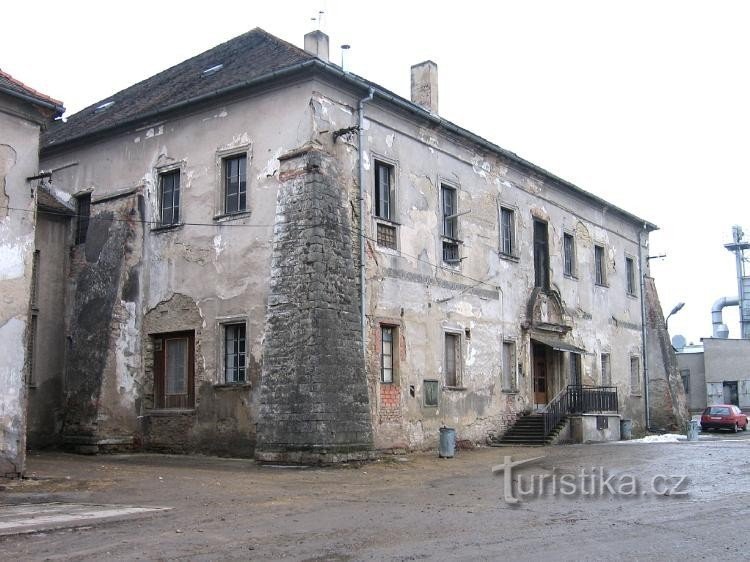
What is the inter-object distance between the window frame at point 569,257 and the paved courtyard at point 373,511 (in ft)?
38.7

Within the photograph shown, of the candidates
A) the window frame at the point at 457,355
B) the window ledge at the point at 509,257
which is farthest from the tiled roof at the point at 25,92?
the window ledge at the point at 509,257

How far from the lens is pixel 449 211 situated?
22797mm

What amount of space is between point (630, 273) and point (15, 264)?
2650cm

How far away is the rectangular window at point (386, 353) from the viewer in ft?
64.3

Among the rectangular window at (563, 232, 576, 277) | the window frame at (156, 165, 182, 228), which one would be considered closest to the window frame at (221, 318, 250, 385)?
the window frame at (156, 165, 182, 228)

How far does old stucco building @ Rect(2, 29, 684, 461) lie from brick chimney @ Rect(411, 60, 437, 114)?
65mm

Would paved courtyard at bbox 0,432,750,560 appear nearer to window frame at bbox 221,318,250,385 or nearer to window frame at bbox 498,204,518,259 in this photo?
window frame at bbox 221,318,250,385

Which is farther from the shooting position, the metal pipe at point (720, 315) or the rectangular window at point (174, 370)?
the metal pipe at point (720, 315)

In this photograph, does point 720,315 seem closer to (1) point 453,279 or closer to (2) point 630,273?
(2) point 630,273

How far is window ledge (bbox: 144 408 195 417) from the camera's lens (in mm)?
19734

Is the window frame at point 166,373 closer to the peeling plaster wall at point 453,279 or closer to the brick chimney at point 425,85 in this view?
the peeling plaster wall at point 453,279

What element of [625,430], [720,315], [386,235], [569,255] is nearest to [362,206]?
[386,235]

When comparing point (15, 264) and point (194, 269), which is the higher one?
point (194, 269)

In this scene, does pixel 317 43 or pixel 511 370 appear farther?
pixel 511 370
